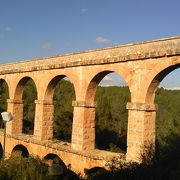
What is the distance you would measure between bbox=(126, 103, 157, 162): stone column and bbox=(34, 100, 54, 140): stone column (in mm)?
6231

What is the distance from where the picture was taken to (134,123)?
41.6 feet

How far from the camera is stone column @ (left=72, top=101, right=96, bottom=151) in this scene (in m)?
15.0

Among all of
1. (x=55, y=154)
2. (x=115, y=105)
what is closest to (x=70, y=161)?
(x=55, y=154)

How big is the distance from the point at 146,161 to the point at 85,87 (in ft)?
21.3

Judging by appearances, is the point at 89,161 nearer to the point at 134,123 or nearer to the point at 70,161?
the point at 70,161

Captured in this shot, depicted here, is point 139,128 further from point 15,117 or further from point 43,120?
point 15,117

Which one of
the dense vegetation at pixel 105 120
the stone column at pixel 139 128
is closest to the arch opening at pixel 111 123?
the dense vegetation at pixel 105 120

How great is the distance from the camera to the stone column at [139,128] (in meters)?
12.4

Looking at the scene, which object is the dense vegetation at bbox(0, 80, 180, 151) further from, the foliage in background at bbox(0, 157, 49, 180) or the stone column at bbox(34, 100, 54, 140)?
the foliage in background at bbox(0, 157, 49, 180)

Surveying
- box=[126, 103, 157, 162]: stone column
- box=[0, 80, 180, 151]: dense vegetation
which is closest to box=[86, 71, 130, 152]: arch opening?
box=[0, 80, 180, 151]: dense vegetation

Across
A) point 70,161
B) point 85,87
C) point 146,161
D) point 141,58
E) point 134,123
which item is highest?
point 141,58

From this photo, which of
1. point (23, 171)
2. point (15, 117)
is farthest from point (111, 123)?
point (23, 171)

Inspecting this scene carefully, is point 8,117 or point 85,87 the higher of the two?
point 85,87

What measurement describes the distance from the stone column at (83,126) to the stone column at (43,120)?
280 centimetres
